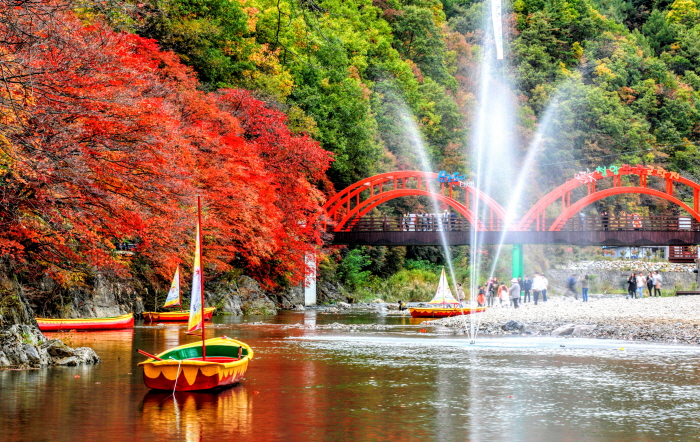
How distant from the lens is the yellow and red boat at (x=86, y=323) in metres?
29.1

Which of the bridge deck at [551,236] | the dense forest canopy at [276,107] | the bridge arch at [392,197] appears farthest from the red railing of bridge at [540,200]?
the dense forest canopy at [276,107]


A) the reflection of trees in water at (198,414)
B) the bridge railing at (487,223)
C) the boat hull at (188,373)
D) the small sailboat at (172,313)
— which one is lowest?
the reflection of trees in water at (198,414)

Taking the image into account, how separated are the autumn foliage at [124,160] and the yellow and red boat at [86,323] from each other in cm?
182

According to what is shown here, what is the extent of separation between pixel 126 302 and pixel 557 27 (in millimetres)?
73290

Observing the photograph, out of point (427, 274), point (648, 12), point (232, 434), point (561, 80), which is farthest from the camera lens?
point (648, 12)

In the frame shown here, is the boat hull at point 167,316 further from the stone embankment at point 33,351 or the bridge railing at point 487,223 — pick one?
the bridge railing at point 487,223

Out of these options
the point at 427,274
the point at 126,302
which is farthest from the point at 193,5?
the point at 427,274

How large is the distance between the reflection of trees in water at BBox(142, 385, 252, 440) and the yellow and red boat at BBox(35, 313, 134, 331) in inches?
583

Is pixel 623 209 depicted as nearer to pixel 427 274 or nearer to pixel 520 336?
pixel 427 274

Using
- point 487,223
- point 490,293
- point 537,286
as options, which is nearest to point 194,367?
point 537,286

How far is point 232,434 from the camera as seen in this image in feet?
39.9

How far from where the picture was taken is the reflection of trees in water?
1237 centimetres

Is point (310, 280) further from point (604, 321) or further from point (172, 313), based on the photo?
point (604, 321)

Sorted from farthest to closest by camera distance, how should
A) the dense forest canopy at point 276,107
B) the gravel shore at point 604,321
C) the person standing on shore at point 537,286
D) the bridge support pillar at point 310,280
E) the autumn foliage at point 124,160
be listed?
the bridge support pillar at point 310,280 → the person standing on shore at point 537,286 → the gravel shore at point 604,321 → the dense forest canopy at point 276,107 → the autumn foliage at point 124,160
